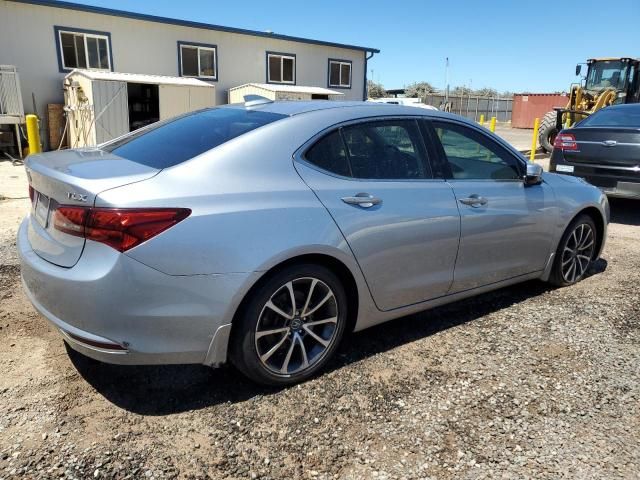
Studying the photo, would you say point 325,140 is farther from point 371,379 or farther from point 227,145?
point 371,379

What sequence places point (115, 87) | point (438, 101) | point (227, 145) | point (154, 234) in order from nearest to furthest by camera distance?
point (154, 234) < point (227, 145) < point (115, 87) < point (438, 101)

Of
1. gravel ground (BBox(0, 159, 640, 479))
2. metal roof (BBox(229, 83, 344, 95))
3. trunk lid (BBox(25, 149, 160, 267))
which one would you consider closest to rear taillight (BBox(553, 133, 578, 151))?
gravel ground (BBox(0, 159, 640, 479))

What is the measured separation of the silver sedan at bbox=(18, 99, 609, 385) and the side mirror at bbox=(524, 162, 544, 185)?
15cm

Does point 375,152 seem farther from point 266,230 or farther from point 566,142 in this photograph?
point 566,142

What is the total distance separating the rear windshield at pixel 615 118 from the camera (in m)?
7.12

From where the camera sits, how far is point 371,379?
9.66ft

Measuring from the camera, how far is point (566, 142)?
7391 millimetres

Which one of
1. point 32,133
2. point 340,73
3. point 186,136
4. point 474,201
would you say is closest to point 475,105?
point 340,73

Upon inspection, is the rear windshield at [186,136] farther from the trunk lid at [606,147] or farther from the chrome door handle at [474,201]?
the trunk lid at [606,147]

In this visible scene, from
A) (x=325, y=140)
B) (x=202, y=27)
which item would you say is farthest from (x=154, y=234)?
(x=202, y=27)

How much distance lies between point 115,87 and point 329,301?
43.9ft

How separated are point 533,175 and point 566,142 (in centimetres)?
420

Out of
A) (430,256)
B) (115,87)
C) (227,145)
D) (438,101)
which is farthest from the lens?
(438,101)

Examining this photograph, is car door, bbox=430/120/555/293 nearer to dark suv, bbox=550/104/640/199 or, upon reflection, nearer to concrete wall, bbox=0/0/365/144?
dark suv, bbox=550/104/640/199
